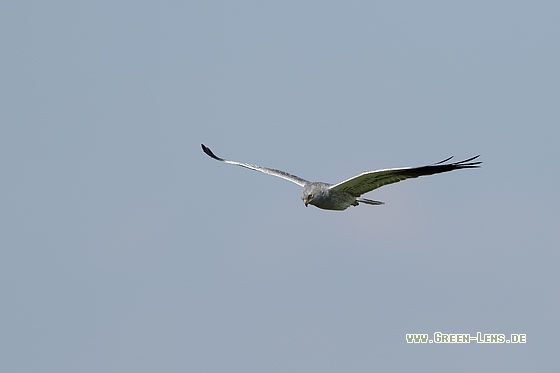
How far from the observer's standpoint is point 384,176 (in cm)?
2564

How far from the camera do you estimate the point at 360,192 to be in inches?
1054

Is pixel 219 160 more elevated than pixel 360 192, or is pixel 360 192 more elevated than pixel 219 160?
pixel 219 160

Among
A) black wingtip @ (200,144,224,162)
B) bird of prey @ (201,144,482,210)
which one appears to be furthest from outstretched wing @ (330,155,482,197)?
black wingtip @ (200,144,224,162)

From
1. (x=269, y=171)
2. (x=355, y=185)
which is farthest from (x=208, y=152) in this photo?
(x=355, y=185)

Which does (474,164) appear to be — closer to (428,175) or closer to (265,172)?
(428,175)

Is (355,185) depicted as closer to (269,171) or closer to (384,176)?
(384,176)

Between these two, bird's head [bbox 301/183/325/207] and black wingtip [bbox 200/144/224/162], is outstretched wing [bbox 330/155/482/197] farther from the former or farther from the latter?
black wingtip [bbox 200/144/224/162]

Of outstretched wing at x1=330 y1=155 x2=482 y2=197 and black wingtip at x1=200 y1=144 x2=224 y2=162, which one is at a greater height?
black wingtip at x1=200 y1=144 x2=224 y2=162

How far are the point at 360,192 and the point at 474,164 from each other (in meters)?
3.85

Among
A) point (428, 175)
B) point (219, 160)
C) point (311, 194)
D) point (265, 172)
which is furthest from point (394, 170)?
point (219, 160)

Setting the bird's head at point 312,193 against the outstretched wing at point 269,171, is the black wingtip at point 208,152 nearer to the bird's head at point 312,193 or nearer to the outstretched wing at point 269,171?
the outstretched wing at point 269,171

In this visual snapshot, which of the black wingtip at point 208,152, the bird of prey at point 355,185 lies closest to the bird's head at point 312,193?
the bird of prey at point 355,185

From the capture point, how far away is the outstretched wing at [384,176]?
2444 cm

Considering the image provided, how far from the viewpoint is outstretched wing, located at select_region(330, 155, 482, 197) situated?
2444 cm
